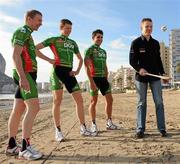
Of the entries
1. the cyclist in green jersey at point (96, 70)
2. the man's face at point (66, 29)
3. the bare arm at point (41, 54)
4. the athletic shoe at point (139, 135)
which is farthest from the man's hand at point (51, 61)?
the athletic shoe at point (139, 135)

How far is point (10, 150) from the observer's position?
18.9 feet

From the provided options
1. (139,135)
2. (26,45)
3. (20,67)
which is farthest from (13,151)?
(139,135)

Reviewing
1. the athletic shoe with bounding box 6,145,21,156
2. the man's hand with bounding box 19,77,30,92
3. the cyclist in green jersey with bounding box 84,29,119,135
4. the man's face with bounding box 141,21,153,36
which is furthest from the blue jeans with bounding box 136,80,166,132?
the man's hand with bounding box 19,77,30,92

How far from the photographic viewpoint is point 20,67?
215 inches

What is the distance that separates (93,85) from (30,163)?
3516mm

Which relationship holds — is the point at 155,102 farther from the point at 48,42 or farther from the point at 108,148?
the point at 48,42

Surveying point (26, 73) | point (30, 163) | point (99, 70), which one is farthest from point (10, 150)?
point (99, 70)

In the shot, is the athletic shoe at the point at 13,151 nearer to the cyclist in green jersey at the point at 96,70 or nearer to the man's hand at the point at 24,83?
the man's hand at the point at 24,83

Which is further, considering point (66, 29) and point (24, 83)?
point (66, 29)

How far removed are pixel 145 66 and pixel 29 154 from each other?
317cm

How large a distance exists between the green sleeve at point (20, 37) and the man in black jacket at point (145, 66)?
8.32ft

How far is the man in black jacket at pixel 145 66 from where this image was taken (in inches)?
Result: 284

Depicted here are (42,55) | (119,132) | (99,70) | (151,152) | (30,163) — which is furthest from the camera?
(99,70)

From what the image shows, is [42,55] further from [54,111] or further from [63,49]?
[54,111]
